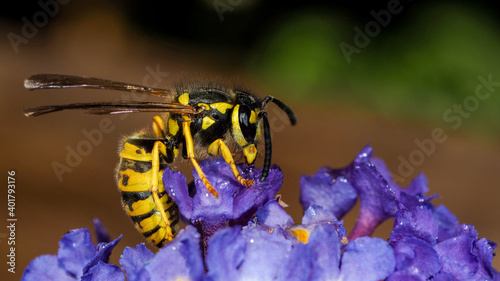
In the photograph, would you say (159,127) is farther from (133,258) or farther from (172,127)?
(133,258)

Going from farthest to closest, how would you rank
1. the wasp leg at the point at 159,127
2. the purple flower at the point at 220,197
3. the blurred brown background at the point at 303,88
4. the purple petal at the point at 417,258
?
the blurred brown background at the point at 303,88 → the wasp leg at the point at 159,127 → the purple flower at the point at 220,197 → the purple petal at the point at 417,258

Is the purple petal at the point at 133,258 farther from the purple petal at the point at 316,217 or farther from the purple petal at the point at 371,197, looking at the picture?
the purple petal at the point at 371,197

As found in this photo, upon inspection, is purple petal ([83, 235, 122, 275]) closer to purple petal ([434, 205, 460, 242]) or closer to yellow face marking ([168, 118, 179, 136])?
yellow face marking ([168, 118, 179, 136])

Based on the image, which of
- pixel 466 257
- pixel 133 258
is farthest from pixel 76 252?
pixel 466 257

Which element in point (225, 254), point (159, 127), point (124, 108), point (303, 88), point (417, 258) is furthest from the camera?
point (303, 88)

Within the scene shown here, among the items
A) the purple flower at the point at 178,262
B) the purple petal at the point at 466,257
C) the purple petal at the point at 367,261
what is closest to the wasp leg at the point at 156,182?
the purple flower at the point at 178,262

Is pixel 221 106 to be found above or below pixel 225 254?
above
